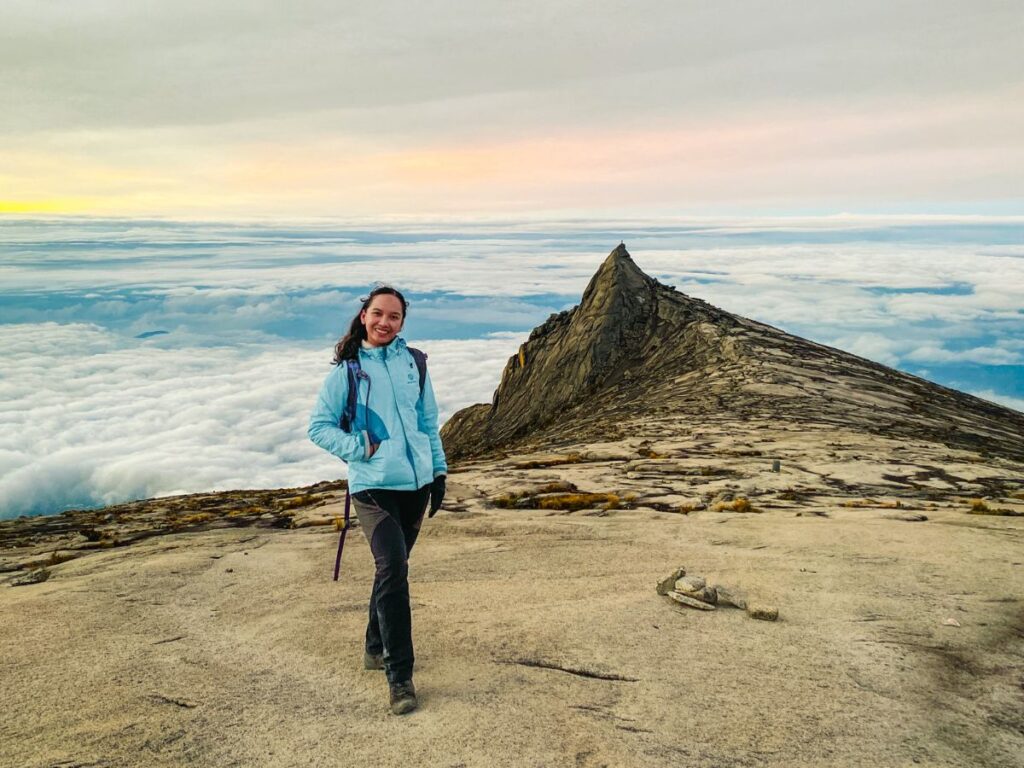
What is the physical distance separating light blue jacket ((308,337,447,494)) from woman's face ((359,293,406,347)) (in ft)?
0.40

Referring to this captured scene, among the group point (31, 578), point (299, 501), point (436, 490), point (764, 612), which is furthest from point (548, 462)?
point (436, 490)

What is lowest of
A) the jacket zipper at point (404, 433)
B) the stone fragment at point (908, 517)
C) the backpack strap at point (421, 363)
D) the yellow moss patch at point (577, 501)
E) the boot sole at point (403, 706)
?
the yellow moss patch at point (577, 501)

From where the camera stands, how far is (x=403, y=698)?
Result: 6961 millimetres

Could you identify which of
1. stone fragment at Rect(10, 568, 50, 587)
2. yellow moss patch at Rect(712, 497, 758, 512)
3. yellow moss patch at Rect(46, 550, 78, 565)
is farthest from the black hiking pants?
yellow moss patch at Rect(712, 497, 758, 512)

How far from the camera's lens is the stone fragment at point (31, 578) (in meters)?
12.7

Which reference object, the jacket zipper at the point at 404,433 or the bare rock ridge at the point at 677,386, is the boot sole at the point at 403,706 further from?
the bare rock ridge at the point at 677,386

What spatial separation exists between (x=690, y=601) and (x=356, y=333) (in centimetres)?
605

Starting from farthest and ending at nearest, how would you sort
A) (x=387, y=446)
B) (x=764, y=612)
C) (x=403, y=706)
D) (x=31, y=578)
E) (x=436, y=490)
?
(x=31, y=578) < (x=764, y=612) < (x=436, y=490) < (x=387, y=446) < (x=403, y=706)

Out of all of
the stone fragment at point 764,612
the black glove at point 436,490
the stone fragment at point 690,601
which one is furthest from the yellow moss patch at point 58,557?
the stone fragment at point 764,612

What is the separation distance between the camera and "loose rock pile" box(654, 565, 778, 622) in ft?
31.4

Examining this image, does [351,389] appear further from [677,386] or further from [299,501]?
[677,386]

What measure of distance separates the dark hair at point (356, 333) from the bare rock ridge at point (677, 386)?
21986mm

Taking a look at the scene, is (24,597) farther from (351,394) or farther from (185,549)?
(351,394)

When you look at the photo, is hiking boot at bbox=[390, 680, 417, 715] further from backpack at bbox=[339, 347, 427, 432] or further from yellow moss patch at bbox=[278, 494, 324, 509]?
yellow moss patch at bbox=[278, 494, 324, 509]
